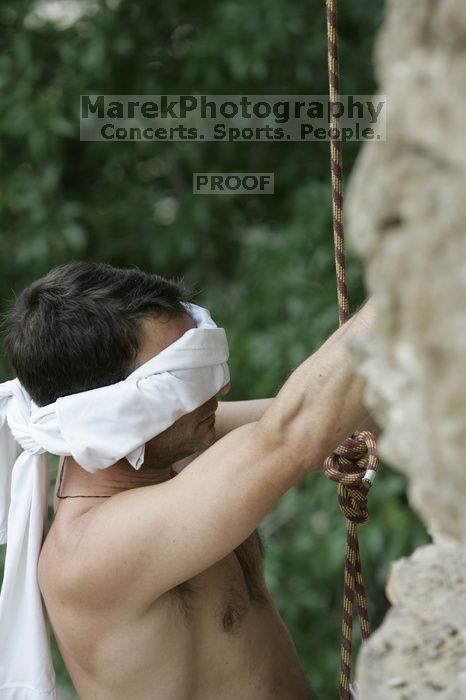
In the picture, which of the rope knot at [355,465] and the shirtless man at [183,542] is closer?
the shirtless man at [183,542]

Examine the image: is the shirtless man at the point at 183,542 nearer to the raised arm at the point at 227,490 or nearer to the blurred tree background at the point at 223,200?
the raised arm at the point at 227,490

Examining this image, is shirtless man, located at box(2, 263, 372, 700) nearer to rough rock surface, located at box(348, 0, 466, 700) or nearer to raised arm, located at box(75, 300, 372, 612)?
raised arm, located at box(75, 300, 372, 612)

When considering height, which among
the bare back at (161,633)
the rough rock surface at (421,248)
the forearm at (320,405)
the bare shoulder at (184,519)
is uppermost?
the rough rock surface at (421,248)

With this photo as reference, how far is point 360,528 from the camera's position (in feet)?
9.80

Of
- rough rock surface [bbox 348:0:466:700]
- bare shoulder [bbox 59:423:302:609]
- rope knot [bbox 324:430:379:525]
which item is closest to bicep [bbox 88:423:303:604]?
bare shoulder [bbox 59:423:302:609]

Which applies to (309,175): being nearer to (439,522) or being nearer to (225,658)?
(225,658)

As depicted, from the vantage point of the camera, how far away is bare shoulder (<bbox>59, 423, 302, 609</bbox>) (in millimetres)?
1432

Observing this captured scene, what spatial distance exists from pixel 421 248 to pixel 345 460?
0.98m

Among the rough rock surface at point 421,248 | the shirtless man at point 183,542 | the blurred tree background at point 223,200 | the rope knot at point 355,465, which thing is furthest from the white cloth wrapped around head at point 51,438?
the blurred tree background at point 223,200

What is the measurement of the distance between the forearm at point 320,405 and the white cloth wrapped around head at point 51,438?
0.23 m

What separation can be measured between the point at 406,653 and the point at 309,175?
2896mm

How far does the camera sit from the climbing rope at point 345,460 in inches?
62.6

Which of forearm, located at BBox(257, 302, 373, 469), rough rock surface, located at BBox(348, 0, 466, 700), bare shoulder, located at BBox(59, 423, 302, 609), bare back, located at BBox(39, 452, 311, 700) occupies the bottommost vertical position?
bare back, located at BBox(39, 452, 311, 700)

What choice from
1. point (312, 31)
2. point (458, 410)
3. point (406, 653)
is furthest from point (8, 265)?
point (458, 410)
